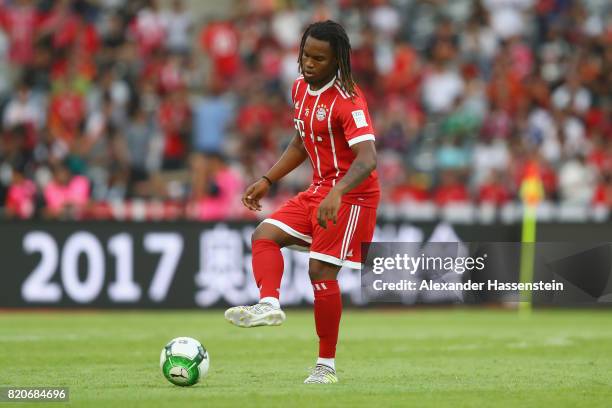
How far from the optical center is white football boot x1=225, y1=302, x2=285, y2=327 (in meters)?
8.05

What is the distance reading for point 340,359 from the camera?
10773mm

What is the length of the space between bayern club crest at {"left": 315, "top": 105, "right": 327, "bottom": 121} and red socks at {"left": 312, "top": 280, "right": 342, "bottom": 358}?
1.11m

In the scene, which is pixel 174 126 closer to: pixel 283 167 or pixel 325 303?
pixel 283 167

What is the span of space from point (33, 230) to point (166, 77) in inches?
204

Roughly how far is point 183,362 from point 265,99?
12.3 metres

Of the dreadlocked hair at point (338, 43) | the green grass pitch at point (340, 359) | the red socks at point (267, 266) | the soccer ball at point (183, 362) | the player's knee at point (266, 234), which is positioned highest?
the dreadlocked hair at point (338, 43)

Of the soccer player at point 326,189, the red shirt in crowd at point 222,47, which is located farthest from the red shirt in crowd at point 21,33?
the soccer player at point 326,189

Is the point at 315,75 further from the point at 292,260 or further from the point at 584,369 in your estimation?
the point at 292,260

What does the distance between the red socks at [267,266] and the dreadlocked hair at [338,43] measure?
46.3 inches

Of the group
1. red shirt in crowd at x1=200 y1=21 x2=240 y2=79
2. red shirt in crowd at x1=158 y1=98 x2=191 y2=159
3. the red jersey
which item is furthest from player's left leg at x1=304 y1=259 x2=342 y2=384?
red shirt in crowd at x1=200 y1=21 x2=240 y2=79

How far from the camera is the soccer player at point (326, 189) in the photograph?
8.48 meters

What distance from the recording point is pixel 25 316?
15.7 meters

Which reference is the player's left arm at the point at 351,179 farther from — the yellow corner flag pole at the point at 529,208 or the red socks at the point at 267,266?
the yellow corner flag pole at the point at 529,208

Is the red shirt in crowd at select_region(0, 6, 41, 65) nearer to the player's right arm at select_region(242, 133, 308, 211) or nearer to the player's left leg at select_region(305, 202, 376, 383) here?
the player's right arm at select_region(242, 133, 308, 211)
